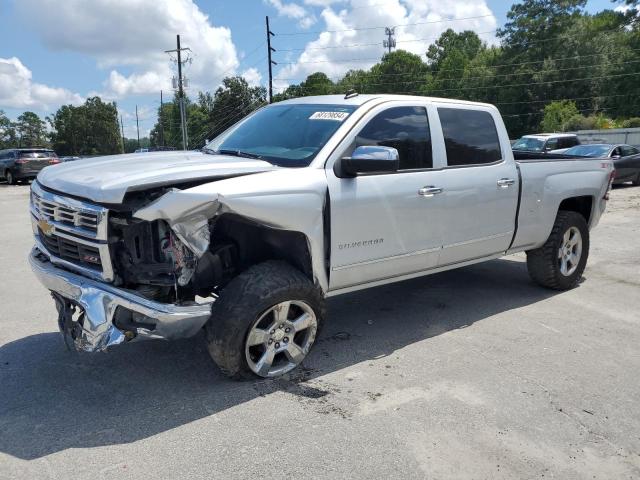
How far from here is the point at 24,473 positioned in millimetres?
2707

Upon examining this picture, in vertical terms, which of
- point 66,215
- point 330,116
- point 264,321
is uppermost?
point 330,116

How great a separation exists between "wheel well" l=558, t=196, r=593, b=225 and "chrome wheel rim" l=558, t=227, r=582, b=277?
324 mm

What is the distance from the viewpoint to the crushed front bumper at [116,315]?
3121 millimetres

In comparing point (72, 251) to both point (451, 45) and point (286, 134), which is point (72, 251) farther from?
point (451, 45)

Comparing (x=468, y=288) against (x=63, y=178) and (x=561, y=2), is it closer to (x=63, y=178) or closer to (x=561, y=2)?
(x=63, y=178)

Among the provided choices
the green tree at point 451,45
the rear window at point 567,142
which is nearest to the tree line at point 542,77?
the green tree at point 451,45

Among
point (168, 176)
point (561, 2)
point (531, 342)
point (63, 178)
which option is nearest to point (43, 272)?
point (63, 178)

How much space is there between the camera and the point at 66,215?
334 centimetres

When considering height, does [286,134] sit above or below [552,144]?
above

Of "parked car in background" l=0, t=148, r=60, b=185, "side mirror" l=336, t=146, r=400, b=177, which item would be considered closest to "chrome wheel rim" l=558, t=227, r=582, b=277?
"side mirror" l=336, t=146, r=400, b=177

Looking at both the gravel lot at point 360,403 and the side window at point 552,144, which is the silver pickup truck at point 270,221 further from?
the side window at point 552,144

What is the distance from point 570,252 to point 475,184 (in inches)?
82.3

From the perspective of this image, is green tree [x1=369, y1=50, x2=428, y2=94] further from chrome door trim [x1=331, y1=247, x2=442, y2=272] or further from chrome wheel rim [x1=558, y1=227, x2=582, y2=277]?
chrome door trim [x1=331, y1=247, x2=442, y2=272]

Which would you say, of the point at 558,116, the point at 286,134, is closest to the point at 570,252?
the point at 286,134
